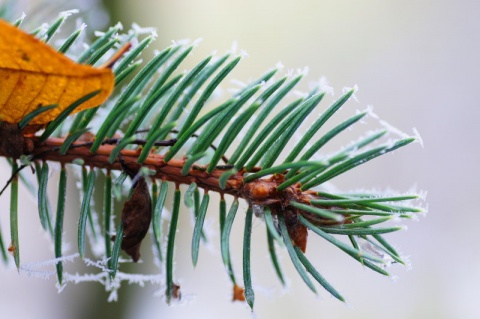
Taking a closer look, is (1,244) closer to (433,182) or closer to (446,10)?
(433,182)

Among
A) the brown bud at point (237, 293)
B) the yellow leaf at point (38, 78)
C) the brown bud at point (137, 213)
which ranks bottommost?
the brown bud at point (237, 293)

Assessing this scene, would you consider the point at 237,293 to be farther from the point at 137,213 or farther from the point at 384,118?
the point at 384,118

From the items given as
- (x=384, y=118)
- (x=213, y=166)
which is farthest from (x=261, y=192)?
(x=384, y=118)

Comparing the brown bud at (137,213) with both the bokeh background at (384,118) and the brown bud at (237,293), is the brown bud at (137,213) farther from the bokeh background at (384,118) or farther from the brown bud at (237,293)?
the bokeh background at (384,118)

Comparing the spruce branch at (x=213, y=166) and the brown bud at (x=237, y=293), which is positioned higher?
the spruce branch at (x=213, y=166)

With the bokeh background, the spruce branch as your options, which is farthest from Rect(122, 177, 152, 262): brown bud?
the bokeh background

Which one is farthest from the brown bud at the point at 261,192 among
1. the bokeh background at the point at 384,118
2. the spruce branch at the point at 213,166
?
→ the bokeh background at the point at 384,118
